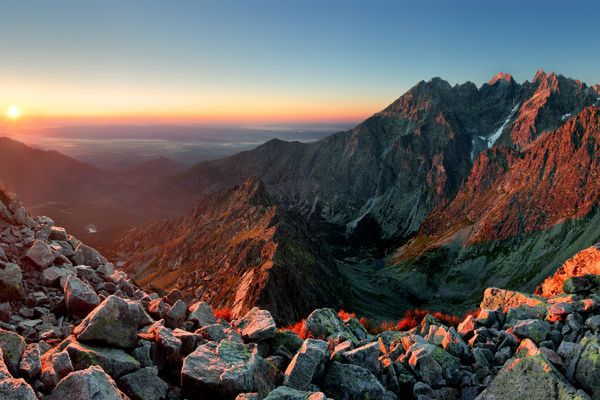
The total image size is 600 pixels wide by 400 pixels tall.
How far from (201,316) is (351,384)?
25.0 feet

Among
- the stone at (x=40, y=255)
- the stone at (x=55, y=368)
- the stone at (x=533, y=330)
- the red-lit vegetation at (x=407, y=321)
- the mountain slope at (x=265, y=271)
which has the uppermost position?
the stone at (x=40, y=255)

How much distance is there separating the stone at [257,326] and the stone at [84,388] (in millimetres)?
7605

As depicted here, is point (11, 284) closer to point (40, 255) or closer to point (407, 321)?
point (40, 255)

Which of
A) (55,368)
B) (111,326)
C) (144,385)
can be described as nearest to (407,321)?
(144,385)

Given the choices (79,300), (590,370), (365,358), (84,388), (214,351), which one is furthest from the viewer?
(365,358)

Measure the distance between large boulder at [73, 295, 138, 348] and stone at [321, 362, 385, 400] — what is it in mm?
7058

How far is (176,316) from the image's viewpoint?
55.5 ft

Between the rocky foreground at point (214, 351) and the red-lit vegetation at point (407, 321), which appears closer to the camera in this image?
the rocky foreground at point (214, 351)

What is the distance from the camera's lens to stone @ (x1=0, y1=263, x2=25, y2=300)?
14.5 m

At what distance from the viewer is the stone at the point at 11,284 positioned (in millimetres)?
14508

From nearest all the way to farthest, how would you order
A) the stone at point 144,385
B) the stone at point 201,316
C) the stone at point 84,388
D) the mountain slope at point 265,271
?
the stone at point 84,388 < the stone at point 144,385 < the stone at point 201,316 < the mountain slope at point 265,271

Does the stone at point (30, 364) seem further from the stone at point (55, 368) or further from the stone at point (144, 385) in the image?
the stone at point (144, 385)

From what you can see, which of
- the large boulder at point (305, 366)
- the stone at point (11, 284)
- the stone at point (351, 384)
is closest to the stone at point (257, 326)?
the large boulder at point (305, 366)

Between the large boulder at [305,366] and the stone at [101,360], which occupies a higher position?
the stone at [101,360]
